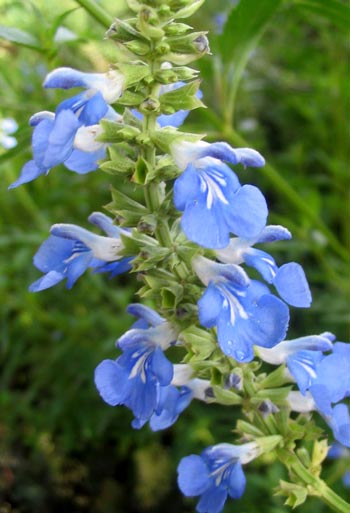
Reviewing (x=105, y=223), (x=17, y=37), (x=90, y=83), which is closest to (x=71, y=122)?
(x=90, y=83)

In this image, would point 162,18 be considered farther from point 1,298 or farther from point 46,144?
point 1,298

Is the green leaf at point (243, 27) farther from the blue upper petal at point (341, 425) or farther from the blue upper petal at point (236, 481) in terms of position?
the blue upper petal at point (236, 481)

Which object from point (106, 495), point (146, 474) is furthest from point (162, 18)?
point (106, 495)

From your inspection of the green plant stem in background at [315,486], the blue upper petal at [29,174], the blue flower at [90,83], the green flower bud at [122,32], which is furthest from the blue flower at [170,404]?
the green flower bud at [122,32]

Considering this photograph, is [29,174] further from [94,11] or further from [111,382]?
[94,11]

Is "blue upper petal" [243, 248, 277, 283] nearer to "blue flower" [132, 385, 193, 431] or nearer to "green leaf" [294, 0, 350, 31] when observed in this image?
"blue flower" [132, 385, 193, 431]

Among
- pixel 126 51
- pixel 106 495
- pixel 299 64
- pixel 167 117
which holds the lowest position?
pixel 106 495

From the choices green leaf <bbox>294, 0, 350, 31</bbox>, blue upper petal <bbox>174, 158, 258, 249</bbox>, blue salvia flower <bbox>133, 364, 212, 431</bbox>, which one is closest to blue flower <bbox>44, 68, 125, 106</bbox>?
blue upper petal <bbox>174, 158, 258, 249</bbox>
